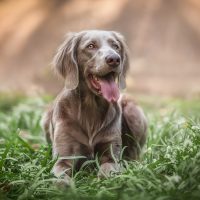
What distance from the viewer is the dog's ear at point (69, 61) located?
624 centimetres

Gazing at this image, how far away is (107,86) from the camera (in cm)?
607

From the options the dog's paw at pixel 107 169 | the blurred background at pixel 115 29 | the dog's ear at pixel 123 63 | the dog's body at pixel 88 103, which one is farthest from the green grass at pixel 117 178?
the blurred background at pixel 115 29

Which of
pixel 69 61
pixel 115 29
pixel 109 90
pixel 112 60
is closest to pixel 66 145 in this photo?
pixel 109 90

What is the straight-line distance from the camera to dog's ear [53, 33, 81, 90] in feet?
20.5

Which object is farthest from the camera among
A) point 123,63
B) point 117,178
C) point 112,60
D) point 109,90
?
point 123,63

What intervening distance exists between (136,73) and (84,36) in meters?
9.91

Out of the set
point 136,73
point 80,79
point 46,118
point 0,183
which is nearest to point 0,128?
point 46,118

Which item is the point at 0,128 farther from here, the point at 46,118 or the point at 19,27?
the point at 19,27

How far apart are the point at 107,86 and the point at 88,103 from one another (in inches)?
14.6

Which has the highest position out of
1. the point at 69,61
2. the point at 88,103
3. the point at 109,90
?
the point at 69,61

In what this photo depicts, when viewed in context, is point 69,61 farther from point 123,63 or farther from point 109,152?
point 109,152

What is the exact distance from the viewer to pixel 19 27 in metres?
16.7

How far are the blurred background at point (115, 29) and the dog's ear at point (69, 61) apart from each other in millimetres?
9469

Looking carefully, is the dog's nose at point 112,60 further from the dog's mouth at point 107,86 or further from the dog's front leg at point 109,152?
the dog's front leg at point 109,152
